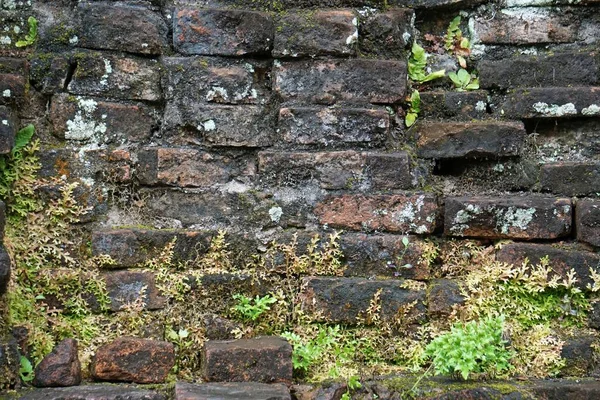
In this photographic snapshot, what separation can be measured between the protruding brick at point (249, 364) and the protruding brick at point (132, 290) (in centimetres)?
27

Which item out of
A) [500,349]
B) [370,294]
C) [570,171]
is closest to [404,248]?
[370,294]

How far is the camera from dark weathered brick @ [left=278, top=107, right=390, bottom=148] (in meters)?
2.29

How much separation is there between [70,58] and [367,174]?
109cm

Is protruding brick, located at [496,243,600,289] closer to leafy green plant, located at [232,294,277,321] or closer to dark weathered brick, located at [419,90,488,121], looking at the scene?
dark weathered brick, located at [419,90,488,121]

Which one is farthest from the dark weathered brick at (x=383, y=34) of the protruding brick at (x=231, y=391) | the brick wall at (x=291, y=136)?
the protruding brick at (x=231, y=391)

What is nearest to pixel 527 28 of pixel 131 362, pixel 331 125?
pixel 331 125

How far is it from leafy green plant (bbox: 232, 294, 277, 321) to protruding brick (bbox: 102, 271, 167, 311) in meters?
0.25

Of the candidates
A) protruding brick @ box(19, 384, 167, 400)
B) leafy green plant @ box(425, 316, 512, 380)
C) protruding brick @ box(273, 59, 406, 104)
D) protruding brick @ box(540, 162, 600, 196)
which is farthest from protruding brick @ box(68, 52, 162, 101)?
protruding brick @ box(540, 162, 600, 196)

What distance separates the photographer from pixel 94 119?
227 cm

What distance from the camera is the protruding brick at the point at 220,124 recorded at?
2299mm

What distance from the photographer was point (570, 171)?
2.29 m

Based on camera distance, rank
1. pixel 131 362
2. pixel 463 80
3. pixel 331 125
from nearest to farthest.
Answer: pixel 131 362
pixel 331 125
pixel 463 80

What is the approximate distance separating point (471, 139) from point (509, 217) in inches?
11.8

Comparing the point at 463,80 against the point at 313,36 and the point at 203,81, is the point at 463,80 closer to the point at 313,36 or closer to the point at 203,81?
the point at 313,36
